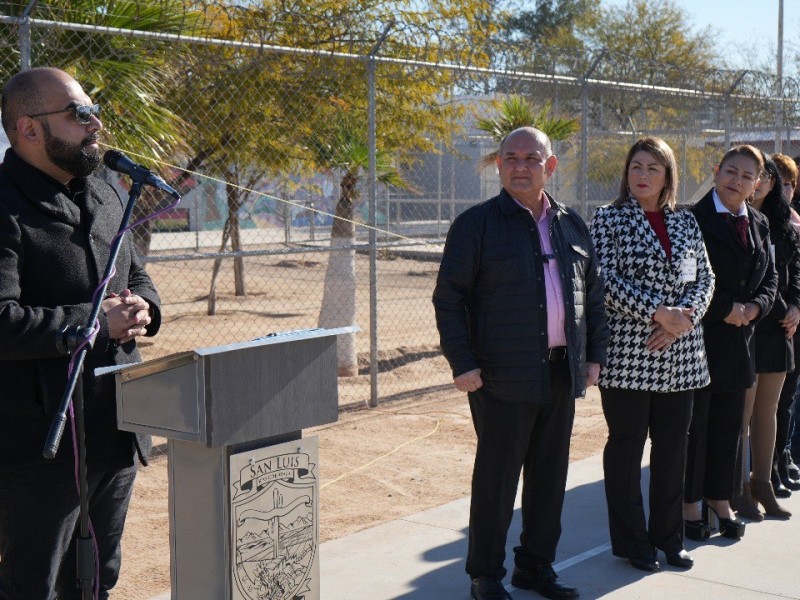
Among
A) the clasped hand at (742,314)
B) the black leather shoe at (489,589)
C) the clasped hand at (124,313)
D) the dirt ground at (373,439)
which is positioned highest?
the clasped hand at (124,313)

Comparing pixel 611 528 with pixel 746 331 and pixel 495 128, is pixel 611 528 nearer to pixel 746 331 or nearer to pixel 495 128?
pixel 746 331

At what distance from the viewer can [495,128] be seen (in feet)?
41.6

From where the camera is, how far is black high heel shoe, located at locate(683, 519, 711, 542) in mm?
5496

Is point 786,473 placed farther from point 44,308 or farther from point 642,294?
point 44,308

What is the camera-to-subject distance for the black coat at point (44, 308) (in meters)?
3.03

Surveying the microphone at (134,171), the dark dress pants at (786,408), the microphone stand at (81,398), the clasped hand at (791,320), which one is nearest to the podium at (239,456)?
the microphone stand at (81,398)

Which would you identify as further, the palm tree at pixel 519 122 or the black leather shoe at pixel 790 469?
the palm tree at pixel 519 122

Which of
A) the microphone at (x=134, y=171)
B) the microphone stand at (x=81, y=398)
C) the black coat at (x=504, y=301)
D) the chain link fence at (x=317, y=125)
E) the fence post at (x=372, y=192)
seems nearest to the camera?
the microphone stand at (x=81, y=398)

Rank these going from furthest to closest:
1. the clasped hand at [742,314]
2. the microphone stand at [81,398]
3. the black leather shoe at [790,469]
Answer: the black leather shoe at [790,469], the clasped hand at [742,314], the microphone stand at [81,398]

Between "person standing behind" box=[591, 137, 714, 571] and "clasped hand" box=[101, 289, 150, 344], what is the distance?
2.45 metres

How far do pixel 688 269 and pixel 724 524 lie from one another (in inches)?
58.9

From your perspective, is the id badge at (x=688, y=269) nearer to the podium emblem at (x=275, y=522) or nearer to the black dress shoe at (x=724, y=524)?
the black dress shoe at (x=724, y=524)

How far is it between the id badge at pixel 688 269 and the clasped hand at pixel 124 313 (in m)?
2.74

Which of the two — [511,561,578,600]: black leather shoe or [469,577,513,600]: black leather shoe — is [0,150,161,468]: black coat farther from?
[511,561,578,600]: black leather shoe
